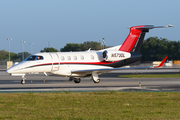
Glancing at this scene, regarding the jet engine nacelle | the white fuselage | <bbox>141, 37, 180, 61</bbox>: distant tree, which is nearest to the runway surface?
the white fuselage

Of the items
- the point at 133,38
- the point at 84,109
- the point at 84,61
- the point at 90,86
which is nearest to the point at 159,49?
the point at 133,38

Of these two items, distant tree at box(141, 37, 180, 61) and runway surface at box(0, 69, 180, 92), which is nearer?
runway surface at box(0, 69, 180, 92)

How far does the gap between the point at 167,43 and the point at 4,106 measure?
129 meters

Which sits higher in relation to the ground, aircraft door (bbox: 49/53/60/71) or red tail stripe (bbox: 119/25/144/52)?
red tail stripe (bbox: 119/25/144/52)

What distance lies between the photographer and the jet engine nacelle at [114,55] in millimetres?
33406

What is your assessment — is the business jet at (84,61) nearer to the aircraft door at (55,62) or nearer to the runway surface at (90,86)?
the aircraft door at (55,62)

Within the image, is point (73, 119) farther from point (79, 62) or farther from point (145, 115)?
point (79, 62)

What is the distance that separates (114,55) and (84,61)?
11.8 ft

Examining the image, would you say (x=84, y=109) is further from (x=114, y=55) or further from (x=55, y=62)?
(x=114, y=55)

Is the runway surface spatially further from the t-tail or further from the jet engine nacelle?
the t-tail

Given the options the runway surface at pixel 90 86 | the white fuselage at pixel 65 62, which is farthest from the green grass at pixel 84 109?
the white fuselage at pixel 65 62

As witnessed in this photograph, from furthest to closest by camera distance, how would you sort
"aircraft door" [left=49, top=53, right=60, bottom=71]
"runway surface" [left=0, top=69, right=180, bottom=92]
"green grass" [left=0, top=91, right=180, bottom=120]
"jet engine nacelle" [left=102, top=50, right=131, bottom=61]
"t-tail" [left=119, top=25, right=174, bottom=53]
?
"t-tail" [left=119, top=25, right=174, bottom=53]
"jet engine nacelle" [left=102, top=50, right=131, bottom=61]
"aircraft door" [left=49, top=53, right=60, bottom=71]
"runway surface" [left=0, top=69, right=180, bottom=92]
"green grass" [left=0, top=91, right=180, bottom=120]

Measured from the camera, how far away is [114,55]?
3388 centimetres

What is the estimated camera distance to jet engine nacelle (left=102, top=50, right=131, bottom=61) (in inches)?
1315
